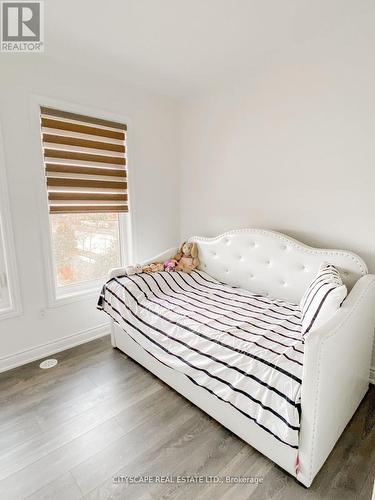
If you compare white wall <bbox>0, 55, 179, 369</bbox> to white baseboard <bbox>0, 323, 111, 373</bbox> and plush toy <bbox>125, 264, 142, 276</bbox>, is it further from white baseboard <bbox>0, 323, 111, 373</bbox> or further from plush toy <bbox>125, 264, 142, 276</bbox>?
plush toy <bbox>125, 264, 142, 276</bbox>

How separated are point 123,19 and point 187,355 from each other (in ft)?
7.00

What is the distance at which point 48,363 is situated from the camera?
2205mm

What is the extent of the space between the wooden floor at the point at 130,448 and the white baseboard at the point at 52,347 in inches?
6.7

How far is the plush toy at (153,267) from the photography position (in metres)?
2.44

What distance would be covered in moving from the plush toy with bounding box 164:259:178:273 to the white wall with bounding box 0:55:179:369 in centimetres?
40

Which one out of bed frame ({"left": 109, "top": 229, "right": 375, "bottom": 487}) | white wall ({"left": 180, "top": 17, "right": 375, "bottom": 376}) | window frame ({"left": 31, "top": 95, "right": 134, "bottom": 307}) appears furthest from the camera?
window frame ({"left": 31, "top": 95, "right": 134, "bottom": 307})

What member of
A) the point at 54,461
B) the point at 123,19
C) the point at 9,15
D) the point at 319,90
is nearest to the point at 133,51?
the point at 123,19

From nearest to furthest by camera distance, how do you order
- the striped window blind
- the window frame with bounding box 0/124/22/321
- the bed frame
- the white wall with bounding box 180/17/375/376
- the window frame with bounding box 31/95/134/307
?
the bed frame < the white wall with bounding box 180/17/375/376 < the window frame with bounding box 0/124/22/321 < the window frame with bounding box 31/95/134/307 < the striped window blind

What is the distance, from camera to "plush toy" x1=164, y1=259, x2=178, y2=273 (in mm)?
2558

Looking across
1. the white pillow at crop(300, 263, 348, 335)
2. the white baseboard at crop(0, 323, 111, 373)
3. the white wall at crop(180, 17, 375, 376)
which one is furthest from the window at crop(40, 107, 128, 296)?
the white pillow at crop(300, 263, 348, 335)

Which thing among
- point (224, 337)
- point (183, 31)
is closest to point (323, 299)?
point (224, 337)

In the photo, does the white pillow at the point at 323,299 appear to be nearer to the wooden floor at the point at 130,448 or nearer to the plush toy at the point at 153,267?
the wooden floor at the point at 130,448

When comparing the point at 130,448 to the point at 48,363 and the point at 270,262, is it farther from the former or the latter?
the point at 270,262

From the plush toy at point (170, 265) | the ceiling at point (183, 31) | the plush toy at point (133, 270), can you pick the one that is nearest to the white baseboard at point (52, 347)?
the plush toy at point (133, 270)
